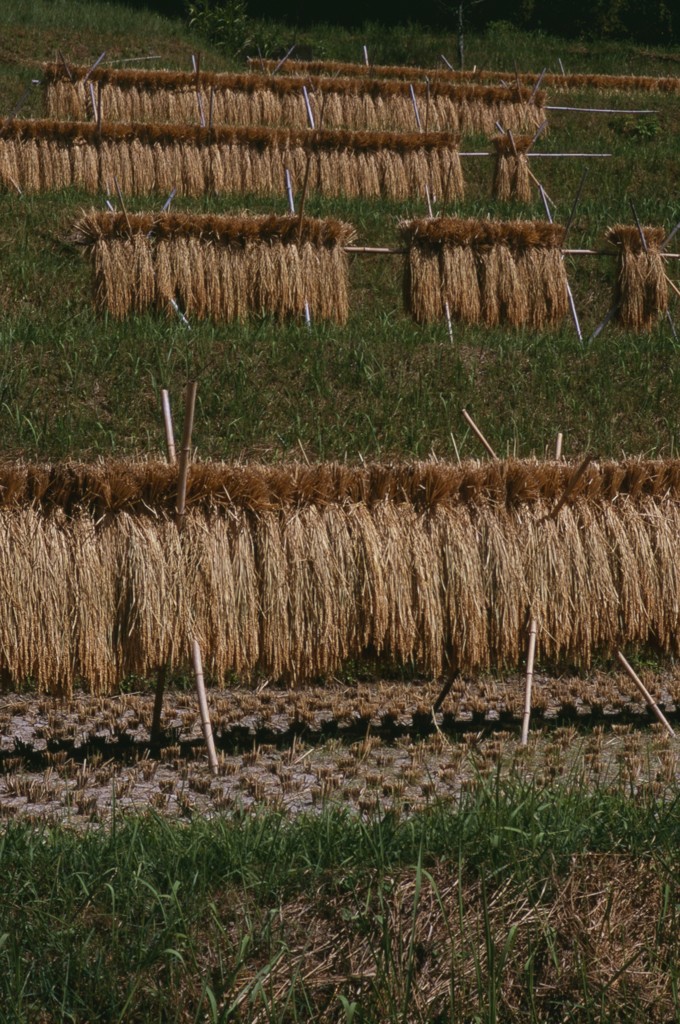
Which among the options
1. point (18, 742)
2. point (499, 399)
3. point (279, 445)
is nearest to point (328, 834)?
point (18, 742)

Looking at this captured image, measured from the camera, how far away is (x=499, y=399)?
12.9 metres

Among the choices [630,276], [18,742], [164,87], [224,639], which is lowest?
[18,742]

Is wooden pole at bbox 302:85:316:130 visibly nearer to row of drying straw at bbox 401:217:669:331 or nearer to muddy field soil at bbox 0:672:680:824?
row of drying straw at bbox 401:217:669:331

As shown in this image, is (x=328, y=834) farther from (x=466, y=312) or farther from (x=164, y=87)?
(x=164, y=87)

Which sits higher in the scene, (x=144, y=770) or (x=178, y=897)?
(x=178, y=897)

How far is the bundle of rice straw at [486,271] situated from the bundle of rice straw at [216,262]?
818 mm

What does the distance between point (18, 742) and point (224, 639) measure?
1359mm

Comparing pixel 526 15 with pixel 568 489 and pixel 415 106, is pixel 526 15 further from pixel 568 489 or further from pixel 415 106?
pixel 568 489

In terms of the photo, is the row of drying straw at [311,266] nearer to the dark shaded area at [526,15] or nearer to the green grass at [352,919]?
the green grass at [352,919]

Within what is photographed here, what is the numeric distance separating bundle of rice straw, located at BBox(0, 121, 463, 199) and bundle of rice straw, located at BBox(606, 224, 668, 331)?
4.42 metres

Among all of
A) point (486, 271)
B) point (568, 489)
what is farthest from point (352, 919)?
point (486, 271)

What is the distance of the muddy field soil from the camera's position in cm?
710

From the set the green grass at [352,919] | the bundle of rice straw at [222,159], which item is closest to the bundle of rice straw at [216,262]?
the bundle of rice straw at [222,159]

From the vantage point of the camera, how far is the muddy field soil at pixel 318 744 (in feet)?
23.3
